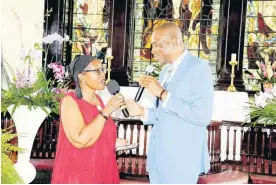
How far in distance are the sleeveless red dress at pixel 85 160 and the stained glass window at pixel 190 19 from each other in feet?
18.8

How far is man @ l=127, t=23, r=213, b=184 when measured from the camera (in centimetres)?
237

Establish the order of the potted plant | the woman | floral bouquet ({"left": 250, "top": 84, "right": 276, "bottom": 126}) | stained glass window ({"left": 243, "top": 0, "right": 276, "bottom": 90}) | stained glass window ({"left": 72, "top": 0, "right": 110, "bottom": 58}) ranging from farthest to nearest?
stained glass window ({"left": 72, "top": 0, "right": 110, "bottom": 58})
stained glass window ({"left": 243, "top": 0, "right": 276, "bottom": 90})
floral bouquet ({"left": 250, "top": 84, "right": 276, "bottom": 126})
the potted plant
the woman

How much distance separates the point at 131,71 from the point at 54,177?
5821mm

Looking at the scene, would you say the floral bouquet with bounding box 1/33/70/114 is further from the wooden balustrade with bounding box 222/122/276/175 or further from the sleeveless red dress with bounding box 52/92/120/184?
the wooden balustrade with bounding box 222/122/276/175

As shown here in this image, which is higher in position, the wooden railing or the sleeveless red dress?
the sleeveless red dress

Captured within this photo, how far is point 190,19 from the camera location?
8031mm

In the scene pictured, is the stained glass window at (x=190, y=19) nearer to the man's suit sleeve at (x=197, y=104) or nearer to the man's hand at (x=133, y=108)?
the man's hand at (x=133, y=108)

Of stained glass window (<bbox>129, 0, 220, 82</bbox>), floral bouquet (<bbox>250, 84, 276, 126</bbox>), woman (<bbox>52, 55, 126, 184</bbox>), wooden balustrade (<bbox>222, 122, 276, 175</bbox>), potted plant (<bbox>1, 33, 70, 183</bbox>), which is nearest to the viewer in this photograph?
woman (<bbox>52, 55, 126, 184</bbox>)

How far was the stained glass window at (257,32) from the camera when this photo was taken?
7828mm

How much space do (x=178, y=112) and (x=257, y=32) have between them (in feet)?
19.6

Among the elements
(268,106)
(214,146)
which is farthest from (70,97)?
(214,146)

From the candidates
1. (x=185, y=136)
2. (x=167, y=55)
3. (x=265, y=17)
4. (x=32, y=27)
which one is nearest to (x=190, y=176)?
(x=185, y=136)

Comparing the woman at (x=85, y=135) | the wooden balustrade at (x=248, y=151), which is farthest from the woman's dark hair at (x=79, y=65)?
the wooden balustrade at (x=248, y=151)

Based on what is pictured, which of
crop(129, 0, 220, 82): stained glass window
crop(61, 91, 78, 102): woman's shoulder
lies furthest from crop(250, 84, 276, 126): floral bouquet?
crop(129, 0, 220, 82): stained glass window
